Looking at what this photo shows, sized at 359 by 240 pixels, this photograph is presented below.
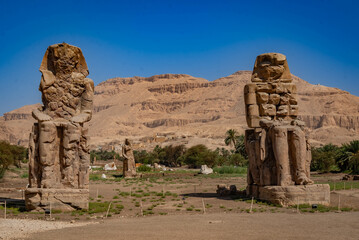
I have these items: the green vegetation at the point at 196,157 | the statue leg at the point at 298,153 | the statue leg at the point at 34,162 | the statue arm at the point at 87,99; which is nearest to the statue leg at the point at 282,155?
the statue leg at the point at 298,153

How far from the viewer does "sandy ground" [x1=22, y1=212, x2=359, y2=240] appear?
24.7 ft

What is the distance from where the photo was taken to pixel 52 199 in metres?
10.4

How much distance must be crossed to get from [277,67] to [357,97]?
138168mm

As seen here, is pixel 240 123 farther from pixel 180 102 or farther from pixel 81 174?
pixel 81 174

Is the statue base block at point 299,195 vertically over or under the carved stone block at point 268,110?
under

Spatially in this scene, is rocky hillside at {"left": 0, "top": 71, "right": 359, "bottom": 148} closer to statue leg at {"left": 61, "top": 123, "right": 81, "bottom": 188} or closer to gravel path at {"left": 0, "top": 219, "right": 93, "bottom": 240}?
statue leg at {"left": 61, "top": 123, "right": 81, "bottom": 188}

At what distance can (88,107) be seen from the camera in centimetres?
1166

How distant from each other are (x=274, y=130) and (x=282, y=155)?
0.78 m

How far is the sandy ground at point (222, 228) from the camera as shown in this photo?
24.7ft

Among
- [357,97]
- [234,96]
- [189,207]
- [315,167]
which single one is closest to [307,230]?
[189,207]

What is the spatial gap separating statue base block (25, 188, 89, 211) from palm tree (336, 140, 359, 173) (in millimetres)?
22131

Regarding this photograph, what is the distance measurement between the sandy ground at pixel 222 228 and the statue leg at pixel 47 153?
2.28 meters

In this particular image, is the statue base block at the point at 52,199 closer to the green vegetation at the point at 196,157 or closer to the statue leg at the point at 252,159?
the statue leg at the point at 252,159

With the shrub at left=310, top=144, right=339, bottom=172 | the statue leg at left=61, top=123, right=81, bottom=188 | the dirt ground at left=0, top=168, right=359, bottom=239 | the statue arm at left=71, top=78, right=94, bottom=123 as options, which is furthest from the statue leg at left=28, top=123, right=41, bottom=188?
the shrub at left=310, top=144, right=339, bottom=172
